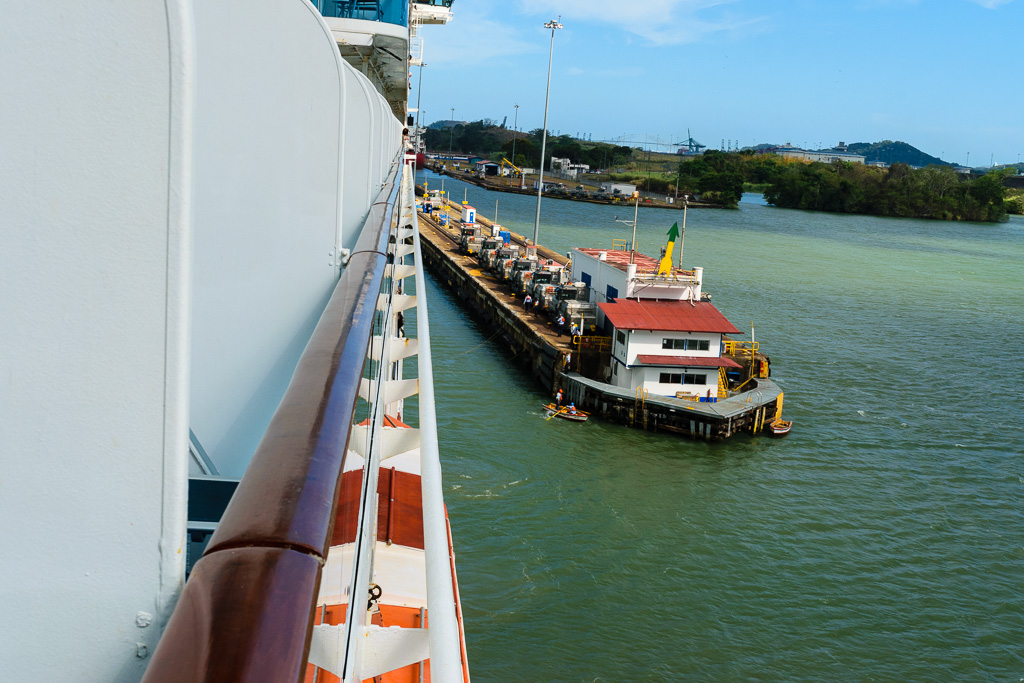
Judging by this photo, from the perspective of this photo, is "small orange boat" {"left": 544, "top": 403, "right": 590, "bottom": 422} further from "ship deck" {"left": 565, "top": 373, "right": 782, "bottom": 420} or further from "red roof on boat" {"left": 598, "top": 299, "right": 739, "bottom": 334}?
"red roof on boat" {"left": 598, "top": 299, "right": 739, "bottom": 334}

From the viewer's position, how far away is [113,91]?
612 mm

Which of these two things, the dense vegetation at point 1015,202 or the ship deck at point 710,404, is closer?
the ship deck at point 710,404

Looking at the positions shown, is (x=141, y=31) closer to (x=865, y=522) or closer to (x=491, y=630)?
(x=491, y=630)

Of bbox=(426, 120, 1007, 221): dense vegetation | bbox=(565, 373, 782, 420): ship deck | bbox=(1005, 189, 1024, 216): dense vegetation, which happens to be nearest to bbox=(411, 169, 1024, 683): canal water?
bbox=(565, 373, 782, 420): ship deck

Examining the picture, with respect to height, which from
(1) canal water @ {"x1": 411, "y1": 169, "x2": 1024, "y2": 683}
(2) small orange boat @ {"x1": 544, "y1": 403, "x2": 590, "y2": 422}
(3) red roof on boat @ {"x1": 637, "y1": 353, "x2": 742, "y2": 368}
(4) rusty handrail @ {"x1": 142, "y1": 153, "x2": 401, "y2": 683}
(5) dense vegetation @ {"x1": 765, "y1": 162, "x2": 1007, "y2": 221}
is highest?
(5) dense vegetation @ {"x1": 765, "y1": 162, "x2": 1007, "y2": 221}

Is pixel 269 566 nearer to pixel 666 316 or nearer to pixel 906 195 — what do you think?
pixel 666 316

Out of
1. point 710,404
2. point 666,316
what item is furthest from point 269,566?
point 666,316

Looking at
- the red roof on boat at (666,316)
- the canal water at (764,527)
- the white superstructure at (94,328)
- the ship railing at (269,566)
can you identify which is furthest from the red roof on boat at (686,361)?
the white superstructure at (94,328)

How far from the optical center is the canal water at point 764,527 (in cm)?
966

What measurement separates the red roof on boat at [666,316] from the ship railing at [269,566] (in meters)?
17.0

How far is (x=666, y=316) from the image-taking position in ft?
60.7

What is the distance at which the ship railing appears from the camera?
1.61ft

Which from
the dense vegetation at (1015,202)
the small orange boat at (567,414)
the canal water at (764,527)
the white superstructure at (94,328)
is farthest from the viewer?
the dense vegetation at (1015,202)

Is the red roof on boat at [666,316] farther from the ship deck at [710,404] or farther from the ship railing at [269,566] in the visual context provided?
the ship railing at [269,566]
